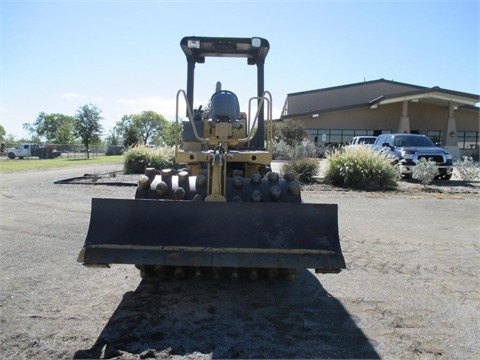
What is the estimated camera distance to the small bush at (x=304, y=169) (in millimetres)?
16141

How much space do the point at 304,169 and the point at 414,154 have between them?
4643 millimetres

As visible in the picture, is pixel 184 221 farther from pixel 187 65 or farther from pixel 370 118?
pixel 370 118

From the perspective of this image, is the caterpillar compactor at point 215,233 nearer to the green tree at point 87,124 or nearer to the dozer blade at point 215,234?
the dozer blade at point 215,234

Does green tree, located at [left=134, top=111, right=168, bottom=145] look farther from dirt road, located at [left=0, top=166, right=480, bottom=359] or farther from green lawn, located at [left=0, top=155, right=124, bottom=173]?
dirt road, located at [left=0, top=166, right=480, bottom=359]

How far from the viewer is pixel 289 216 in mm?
4199

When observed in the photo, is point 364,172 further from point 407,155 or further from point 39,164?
point 39,164

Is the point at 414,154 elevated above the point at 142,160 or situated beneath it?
elevated above

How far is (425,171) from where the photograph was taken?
1543cm

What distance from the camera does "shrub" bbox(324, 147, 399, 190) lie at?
14.8 m

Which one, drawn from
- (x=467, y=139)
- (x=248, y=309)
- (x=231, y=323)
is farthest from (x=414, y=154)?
(x=467, y=139)

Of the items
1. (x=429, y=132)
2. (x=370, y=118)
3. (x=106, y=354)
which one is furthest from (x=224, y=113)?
(x=429, y=132)

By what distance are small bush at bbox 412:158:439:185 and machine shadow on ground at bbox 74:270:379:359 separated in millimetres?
11983

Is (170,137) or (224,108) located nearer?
(224,108)

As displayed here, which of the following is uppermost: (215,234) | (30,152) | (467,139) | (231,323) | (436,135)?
(436,135)
